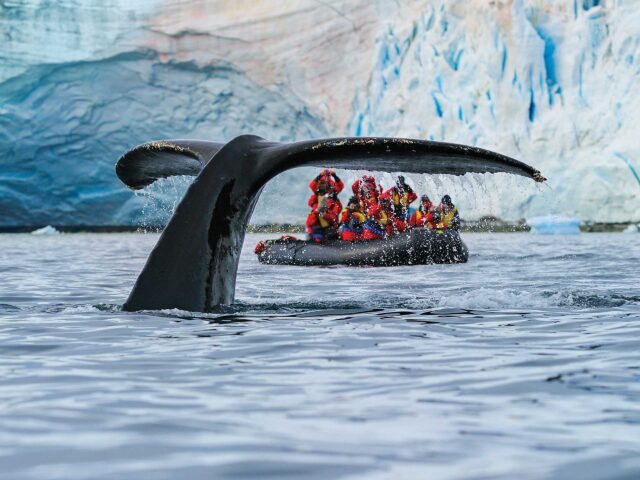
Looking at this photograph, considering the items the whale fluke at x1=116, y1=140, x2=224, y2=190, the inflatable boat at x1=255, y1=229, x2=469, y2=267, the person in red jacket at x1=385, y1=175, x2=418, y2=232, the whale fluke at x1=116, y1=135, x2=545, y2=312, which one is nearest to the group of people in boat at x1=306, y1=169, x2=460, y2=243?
the person in red jacket at x1=385, y1=175, x2=418, y2=232

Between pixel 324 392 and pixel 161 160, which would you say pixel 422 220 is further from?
pixel 324 392

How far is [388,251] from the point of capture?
594 inches

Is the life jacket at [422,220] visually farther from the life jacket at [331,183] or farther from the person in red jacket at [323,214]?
the life jacket at [331,183]

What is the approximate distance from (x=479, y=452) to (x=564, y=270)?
10.1 meters

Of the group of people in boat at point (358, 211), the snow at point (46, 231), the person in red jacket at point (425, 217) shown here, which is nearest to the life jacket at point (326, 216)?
the group of people in boat at point (358, 211)

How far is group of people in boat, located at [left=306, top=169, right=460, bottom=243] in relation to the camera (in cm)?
1595

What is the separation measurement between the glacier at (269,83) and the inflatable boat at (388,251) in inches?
730

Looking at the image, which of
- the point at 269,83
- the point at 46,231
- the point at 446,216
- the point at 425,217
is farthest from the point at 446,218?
the point at 46,231

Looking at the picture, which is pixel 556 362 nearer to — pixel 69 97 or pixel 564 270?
pixel 564 270

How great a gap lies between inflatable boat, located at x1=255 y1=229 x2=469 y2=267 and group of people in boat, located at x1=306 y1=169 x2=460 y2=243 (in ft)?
1.01

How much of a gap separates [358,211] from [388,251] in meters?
1.51

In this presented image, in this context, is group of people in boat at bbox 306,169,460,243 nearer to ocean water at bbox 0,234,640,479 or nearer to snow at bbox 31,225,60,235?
ocean water at bbox 0,234,640,479

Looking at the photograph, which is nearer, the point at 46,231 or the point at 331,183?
the point at 331,183

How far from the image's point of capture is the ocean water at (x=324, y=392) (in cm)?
239
